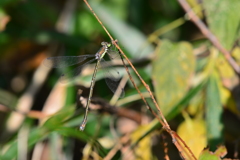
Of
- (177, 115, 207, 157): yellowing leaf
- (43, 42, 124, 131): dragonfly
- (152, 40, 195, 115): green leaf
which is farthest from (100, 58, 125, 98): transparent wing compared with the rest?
(177, 115, 207, 157): yellowing leaf

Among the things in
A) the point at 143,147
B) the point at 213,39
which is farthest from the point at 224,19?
the point at 143,147

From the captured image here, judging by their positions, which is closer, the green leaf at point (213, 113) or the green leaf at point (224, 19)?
the green leaf at point (213, 113)

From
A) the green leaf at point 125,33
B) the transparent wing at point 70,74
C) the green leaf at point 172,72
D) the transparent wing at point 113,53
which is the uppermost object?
the green leaf at point 125,33

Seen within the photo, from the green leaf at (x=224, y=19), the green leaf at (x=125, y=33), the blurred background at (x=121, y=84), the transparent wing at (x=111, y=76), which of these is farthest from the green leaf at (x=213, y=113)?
the green leaf at (x=125, y=33)

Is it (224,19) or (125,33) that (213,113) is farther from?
(125,33)

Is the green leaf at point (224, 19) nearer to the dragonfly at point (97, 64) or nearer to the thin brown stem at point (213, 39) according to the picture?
the thin brown stem at point (213, 39)

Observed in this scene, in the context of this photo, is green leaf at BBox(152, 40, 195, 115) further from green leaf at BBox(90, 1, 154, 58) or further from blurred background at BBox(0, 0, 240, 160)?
green leaf at BBox(90, 1, 154, 58)
